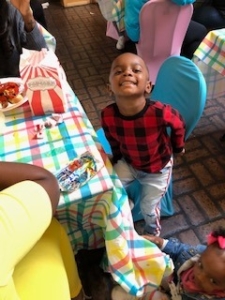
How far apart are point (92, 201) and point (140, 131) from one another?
421 millimetres

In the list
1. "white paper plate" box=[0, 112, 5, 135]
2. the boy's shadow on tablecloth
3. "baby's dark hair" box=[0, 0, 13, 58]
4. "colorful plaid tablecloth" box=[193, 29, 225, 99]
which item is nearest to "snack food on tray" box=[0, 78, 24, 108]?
"white paper plate" box=[0, 112, 5, 135]

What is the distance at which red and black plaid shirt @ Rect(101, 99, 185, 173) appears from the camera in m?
1.28

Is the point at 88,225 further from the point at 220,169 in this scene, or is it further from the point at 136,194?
the point at 220,169

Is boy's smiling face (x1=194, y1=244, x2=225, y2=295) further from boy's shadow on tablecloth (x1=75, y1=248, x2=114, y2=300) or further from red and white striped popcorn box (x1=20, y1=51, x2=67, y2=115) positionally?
red and white striped popcorn box (x1=20, y1=51, x2=67, y2=115)

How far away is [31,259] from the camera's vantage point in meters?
1.03

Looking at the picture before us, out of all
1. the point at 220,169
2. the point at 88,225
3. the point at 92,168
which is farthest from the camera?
the point at 220,169

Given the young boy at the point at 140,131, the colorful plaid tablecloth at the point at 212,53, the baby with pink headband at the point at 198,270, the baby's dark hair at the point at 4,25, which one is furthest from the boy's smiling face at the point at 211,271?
the baby's dark hair at the point at 4,25

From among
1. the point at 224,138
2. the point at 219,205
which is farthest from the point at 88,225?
the point at 224,138

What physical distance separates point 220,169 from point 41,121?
4.34ft

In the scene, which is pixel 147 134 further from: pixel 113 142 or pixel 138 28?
pixel 138 28

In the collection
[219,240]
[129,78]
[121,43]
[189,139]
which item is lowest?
[189,139]

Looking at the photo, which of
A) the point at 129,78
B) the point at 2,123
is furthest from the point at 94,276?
the point at 129,78

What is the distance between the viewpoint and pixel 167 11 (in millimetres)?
2193

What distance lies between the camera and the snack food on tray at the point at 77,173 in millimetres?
985
